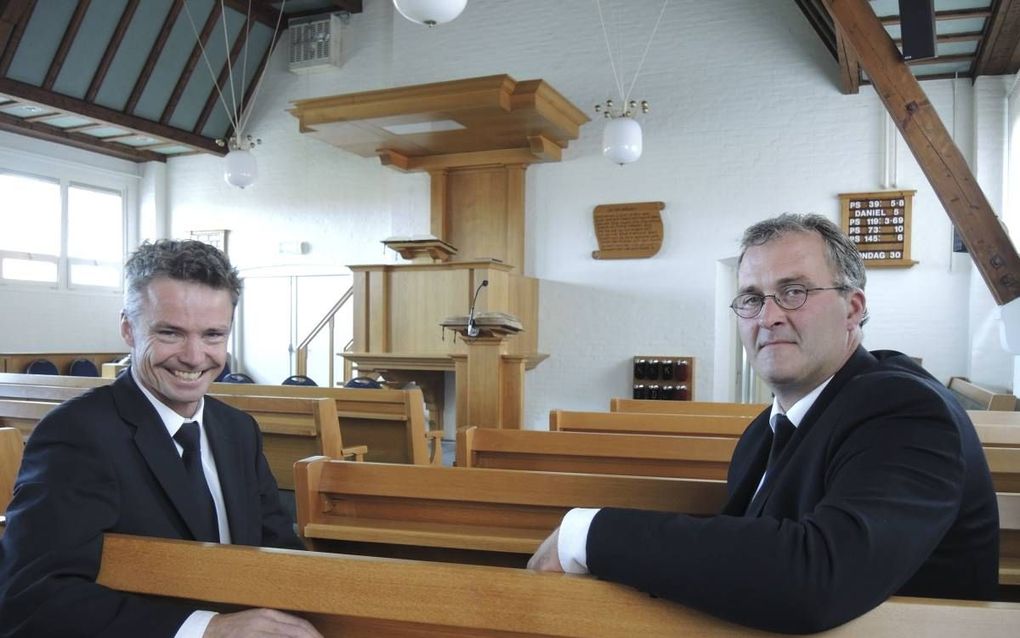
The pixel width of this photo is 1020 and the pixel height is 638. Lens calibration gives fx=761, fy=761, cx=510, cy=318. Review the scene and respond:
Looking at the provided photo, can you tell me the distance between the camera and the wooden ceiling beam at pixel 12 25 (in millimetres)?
8062

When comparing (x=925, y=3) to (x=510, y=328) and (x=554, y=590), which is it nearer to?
(x=510, y=328)

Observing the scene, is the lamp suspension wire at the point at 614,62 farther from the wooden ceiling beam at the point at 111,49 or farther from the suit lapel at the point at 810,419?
the suit lapel at the point at 810,419

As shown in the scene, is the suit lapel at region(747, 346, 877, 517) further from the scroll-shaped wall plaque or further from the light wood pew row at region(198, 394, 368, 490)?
the scroll-shaped wall plaque

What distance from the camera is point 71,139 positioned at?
10.4 metres

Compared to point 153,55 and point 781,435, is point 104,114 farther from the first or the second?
point 781,435

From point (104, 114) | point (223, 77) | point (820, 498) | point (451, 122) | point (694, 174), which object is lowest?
point (820, 498)

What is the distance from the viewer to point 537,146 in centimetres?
813

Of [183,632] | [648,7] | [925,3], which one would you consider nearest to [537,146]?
[648,7]

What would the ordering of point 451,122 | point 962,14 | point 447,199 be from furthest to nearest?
1. point 447,199
2. point 451,122
3. point 962,14

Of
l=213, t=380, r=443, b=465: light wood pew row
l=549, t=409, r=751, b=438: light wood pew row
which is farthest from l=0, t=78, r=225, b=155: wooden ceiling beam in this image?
l=549, t=409, r=751, b=438: light wood pew row

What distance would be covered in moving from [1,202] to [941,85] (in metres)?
11.1

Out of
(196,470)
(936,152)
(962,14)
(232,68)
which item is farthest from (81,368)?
(962,14)

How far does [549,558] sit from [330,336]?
9304mm

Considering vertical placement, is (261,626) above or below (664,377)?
above
